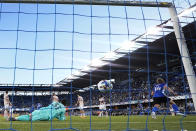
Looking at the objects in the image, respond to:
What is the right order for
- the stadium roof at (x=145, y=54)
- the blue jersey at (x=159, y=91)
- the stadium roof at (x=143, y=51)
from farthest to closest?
the stadium roof at (x=145, y=54) → the stadium roof at (x=143, y=51) → the blue jersey at (x=159, y=91)

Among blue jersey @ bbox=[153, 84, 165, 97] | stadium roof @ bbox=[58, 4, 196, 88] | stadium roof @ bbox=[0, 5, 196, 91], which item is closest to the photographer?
blue jersey @ bbox=[153, 84, 165, 97]

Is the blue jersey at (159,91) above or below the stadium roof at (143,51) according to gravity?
below

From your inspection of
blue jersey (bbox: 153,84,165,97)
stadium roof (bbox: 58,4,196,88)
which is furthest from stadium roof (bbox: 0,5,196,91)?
blue jersey (bbox: 153,84,165,97)

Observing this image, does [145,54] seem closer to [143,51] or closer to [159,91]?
[143,51]

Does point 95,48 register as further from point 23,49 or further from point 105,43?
point 23,49

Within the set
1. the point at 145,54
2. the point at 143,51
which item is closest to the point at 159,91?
the point at 143,51

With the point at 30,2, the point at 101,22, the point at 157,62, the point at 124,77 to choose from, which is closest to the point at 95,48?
the point at 101,22

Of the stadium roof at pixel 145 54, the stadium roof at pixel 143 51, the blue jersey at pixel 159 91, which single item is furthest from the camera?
the stadium roof at pixel 145 54

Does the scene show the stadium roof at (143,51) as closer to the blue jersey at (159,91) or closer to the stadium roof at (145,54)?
the stadium roof at (145,54)

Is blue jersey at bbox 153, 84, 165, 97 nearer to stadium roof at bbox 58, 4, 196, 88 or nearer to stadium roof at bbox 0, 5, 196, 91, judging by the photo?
stadium roof at bbox 58, 4, 196, 88

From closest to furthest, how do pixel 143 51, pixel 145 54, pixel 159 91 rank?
pixel 159 91 → pixel 143 51 → pixel 145 54

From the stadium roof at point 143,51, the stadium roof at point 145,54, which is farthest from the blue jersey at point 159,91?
the stadium roof at point 145,54

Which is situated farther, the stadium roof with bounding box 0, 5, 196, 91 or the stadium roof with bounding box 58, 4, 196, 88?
the stadium roof with bounding box 0, 5, 196, 91

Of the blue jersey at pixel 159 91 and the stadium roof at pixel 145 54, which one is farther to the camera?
the stadium roof at pixel 145 54
